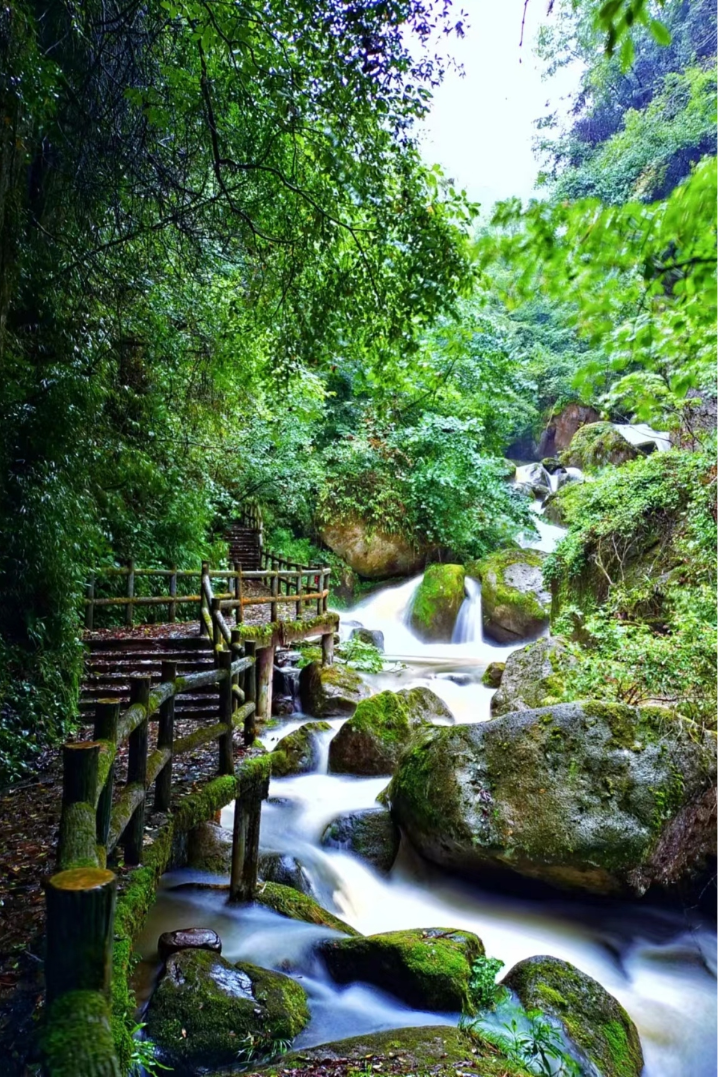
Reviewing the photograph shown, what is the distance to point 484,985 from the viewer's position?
405 cm

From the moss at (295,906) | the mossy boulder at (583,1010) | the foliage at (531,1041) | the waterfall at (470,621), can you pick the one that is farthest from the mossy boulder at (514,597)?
the foliage at (531,1041)

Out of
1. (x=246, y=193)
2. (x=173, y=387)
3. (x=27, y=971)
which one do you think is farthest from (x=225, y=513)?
(x=27, y=971)

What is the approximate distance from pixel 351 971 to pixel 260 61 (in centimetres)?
645

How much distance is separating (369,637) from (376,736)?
7.13 metres

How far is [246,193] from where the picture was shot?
19.5 ft

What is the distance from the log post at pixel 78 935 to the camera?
1252mm

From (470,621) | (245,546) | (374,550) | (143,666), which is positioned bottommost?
(470,621)

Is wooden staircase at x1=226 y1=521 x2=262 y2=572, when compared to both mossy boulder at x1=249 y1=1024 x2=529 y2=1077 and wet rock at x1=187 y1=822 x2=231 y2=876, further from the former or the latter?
mossy boulder at x1=249 y1=1024 x2=529 y2=1077

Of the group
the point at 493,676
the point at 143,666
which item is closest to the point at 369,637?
the point at 493,676

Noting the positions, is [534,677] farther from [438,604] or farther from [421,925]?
[438,604]

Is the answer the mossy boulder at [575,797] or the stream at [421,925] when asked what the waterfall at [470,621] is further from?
the mossy boulder at [575,797]

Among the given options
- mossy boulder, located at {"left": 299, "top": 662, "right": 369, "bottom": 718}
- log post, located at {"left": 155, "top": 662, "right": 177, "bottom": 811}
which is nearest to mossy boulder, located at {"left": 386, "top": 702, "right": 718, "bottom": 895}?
log post, located at {"left": 155, "top": 662, "right": 177, "bottom": 811}

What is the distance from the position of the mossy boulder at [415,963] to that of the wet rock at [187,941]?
3.03 feet

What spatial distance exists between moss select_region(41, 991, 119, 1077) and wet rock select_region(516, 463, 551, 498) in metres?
22.0
